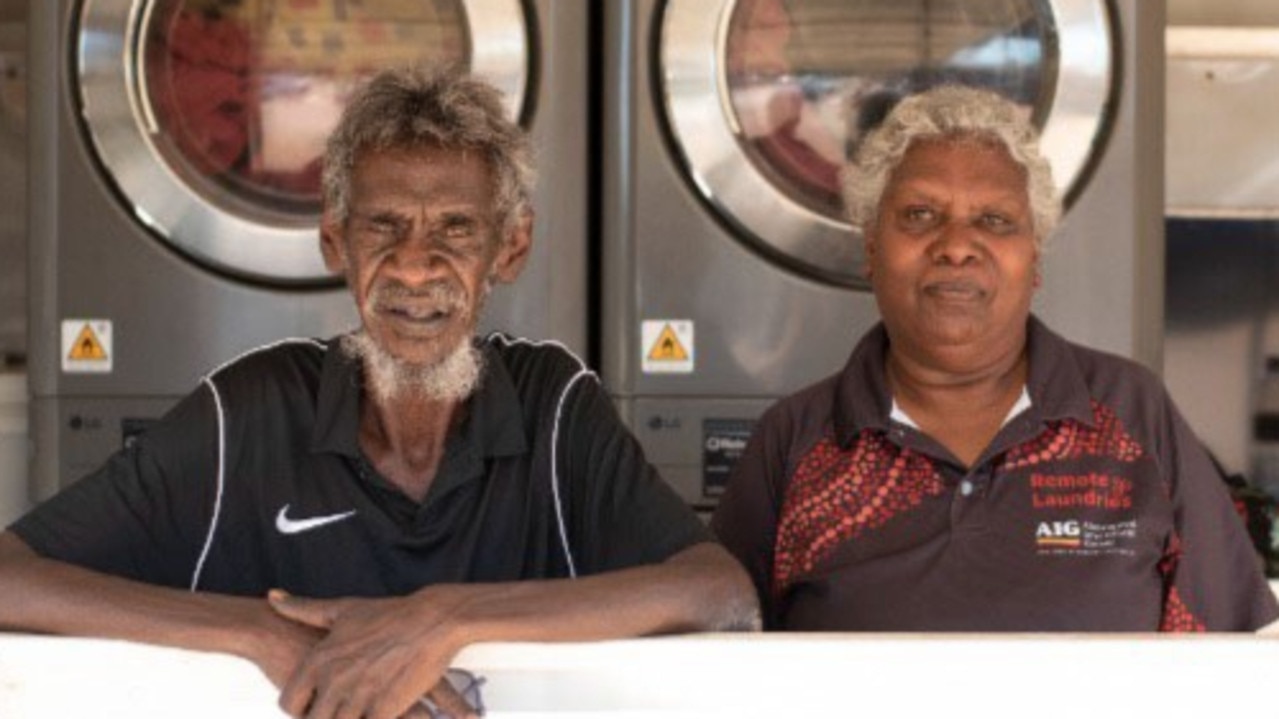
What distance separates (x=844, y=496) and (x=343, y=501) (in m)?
0.56

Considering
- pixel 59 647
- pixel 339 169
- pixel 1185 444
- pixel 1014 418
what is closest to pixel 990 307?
pixel 1014 418

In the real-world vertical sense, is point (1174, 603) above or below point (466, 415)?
below

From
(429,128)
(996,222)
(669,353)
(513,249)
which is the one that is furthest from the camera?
(669,353)

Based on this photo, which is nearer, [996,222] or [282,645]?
[282,645]

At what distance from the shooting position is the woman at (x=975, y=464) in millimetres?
2207

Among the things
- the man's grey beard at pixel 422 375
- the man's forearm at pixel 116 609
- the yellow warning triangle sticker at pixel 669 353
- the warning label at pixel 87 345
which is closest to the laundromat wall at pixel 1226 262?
the yellow warning triangle sticker at pixel 669 353

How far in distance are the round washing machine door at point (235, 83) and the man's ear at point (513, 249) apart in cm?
110

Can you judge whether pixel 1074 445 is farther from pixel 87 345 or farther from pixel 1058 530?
pixel 87 345

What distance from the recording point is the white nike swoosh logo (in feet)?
6.83

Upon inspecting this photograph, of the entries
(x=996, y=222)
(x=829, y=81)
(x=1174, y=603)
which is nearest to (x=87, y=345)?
(x=829, y=81)

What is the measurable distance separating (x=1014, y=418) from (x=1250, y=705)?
0.94m

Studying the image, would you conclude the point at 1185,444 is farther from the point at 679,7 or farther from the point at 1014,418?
the point at 679,7

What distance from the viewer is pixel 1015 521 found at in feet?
7.28

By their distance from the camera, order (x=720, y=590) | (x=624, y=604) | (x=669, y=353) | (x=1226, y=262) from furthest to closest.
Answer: (x=1226, y=262)
(x=669, y=353)
(x=720, y=590)
(x=624, y=604)
